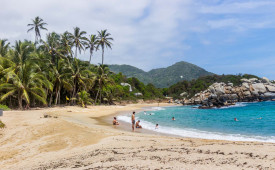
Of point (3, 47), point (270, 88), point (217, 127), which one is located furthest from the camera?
point (270, 88)

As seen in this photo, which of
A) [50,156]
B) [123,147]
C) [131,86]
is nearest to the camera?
[50,156]

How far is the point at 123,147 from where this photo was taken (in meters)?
8.49

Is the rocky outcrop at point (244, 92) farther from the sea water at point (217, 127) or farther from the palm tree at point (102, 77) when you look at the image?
the sea water at point (217, 127)

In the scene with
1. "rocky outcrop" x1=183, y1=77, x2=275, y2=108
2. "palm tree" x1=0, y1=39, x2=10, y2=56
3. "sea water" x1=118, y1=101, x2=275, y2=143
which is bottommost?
"sea water" x1=118, y1=101, x2=275, y2=143

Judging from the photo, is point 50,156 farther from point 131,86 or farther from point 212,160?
point 131,86

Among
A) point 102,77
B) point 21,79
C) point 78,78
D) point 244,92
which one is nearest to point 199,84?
point 244,92

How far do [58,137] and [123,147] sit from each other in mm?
4667

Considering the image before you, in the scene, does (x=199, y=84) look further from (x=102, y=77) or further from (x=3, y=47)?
(x=3, y=47)

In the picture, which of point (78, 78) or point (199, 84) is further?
point (199, 84)

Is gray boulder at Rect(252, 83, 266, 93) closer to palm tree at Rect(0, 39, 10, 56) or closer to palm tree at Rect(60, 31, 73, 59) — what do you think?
palm tree at Rect(60, 31, 73, 59)

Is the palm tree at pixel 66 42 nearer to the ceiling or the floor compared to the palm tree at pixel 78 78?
nearer to the ceiling

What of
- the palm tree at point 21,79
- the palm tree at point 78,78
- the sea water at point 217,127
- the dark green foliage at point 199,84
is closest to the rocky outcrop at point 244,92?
the dark green foliage at point 199,84

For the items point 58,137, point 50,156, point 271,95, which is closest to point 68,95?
point 58,137

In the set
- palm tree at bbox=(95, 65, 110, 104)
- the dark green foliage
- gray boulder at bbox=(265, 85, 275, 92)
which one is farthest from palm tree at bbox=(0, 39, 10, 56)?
gray boulder at bbox=(265, 85, 275, 92)
